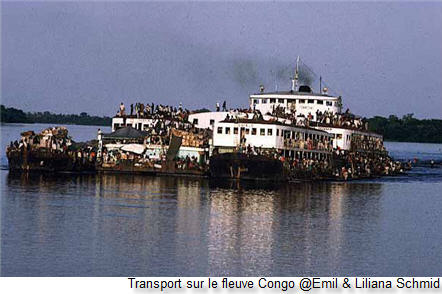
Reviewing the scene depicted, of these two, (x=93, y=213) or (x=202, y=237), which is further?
(x=93, y=213)

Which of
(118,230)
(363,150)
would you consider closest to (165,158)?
(363,150)

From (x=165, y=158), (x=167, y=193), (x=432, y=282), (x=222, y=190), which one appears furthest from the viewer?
(x=165, y=158)

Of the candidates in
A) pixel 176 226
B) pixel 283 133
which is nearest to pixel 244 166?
pixel 283 133

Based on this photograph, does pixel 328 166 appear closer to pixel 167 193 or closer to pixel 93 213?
pixel 167 193

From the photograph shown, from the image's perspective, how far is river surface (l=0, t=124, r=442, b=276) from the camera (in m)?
33.3

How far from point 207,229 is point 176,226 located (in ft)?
4.42

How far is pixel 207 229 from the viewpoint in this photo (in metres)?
42.0

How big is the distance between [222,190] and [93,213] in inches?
645

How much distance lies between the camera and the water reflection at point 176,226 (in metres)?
33.2

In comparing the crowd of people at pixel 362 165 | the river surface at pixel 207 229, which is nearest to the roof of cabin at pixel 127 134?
the river surface at pixel 207 229

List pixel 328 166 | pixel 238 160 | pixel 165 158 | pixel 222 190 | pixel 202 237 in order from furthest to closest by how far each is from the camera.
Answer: pixel 328 166
pixel 165 158
pixel 238 160
pixel 222 190
pixel 202 237

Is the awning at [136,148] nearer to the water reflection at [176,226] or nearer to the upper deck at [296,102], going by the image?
the water reflection at [176,226]

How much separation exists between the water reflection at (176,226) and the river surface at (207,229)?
0.17 ft

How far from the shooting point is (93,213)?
4531 centimetres
